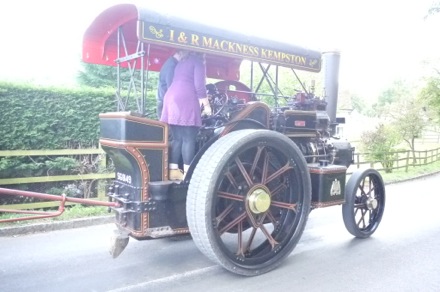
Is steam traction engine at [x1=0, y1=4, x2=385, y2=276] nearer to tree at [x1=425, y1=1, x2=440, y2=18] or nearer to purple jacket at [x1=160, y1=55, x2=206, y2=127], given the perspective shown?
purple jacket at [x1=160, y1=55, x2=206, y2=127]

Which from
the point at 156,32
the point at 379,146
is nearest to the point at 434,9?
the point at 379,146

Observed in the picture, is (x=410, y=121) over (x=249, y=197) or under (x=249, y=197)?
over

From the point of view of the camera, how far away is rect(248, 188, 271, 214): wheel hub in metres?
3.55

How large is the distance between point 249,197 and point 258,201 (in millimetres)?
86

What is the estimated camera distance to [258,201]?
3549 millimetres

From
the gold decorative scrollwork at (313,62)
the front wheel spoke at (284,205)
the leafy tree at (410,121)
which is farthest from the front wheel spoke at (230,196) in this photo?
the leafy tree at (410,121)

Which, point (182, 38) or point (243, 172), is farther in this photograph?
point (243, 172)

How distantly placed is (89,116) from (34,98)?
0.88m

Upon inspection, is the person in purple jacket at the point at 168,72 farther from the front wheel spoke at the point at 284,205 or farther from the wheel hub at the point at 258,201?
the front wheel spoke at the point at 284,205

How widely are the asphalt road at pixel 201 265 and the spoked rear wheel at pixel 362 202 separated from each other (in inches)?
6.0

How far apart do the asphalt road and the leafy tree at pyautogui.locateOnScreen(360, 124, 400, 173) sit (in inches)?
304

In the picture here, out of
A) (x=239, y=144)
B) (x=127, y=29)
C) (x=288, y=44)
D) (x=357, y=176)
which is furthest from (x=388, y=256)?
(x=127, y=29)

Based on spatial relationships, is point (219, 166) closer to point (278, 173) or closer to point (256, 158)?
point (256, 158)

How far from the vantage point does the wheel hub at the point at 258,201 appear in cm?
355
